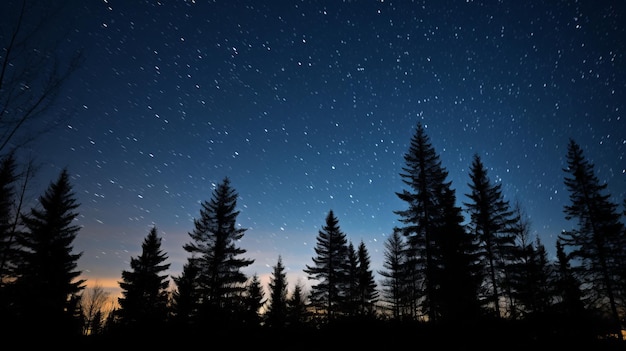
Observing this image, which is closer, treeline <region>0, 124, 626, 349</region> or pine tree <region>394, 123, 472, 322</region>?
treeline <region>0, 124, 626, 349</region>

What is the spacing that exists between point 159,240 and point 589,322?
3290 centimetres

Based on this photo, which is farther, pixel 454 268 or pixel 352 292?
pixel 352 292

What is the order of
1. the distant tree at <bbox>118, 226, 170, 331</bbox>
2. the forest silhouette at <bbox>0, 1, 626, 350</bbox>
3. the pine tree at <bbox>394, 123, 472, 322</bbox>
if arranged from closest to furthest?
the forest silhouette at <bbox>0, 1, 626, 350</bbox> < the pine tree at <bbox>394, 123, 472, 322</bbox> < the distant tree at <bbox>118, 226, 170, 331</bbox>

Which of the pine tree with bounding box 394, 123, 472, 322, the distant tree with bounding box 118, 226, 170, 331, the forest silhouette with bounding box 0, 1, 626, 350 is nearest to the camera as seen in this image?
the forest silhouette with bounding box 0, 1, 626, 350

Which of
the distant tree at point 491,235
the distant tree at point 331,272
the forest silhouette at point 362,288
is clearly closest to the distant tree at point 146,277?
the forest silhouette at point 362,288

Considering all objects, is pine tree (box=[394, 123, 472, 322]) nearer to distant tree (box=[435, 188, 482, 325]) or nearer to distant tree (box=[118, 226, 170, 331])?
distant tree (box=[435, 188, 482, 325])

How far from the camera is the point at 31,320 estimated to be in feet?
21.4

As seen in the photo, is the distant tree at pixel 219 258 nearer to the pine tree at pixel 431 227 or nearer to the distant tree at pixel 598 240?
the pine tree at pixel 431 227

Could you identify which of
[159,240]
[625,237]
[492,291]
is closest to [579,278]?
[625,237]

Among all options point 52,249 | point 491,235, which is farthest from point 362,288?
point 52,249

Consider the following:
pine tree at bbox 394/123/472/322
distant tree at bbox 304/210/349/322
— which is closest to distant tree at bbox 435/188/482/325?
pine tree at bbox 394/123/472/322

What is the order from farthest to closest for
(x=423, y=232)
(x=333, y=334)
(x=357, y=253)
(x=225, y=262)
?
1. (x=357, y=253)
2. (x=225, y=262)
3. (x=423, y=232)
4. (x=333, y=334)

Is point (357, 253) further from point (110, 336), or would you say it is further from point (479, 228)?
point (110, 336)

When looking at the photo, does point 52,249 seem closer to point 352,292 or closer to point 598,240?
point 352,292
